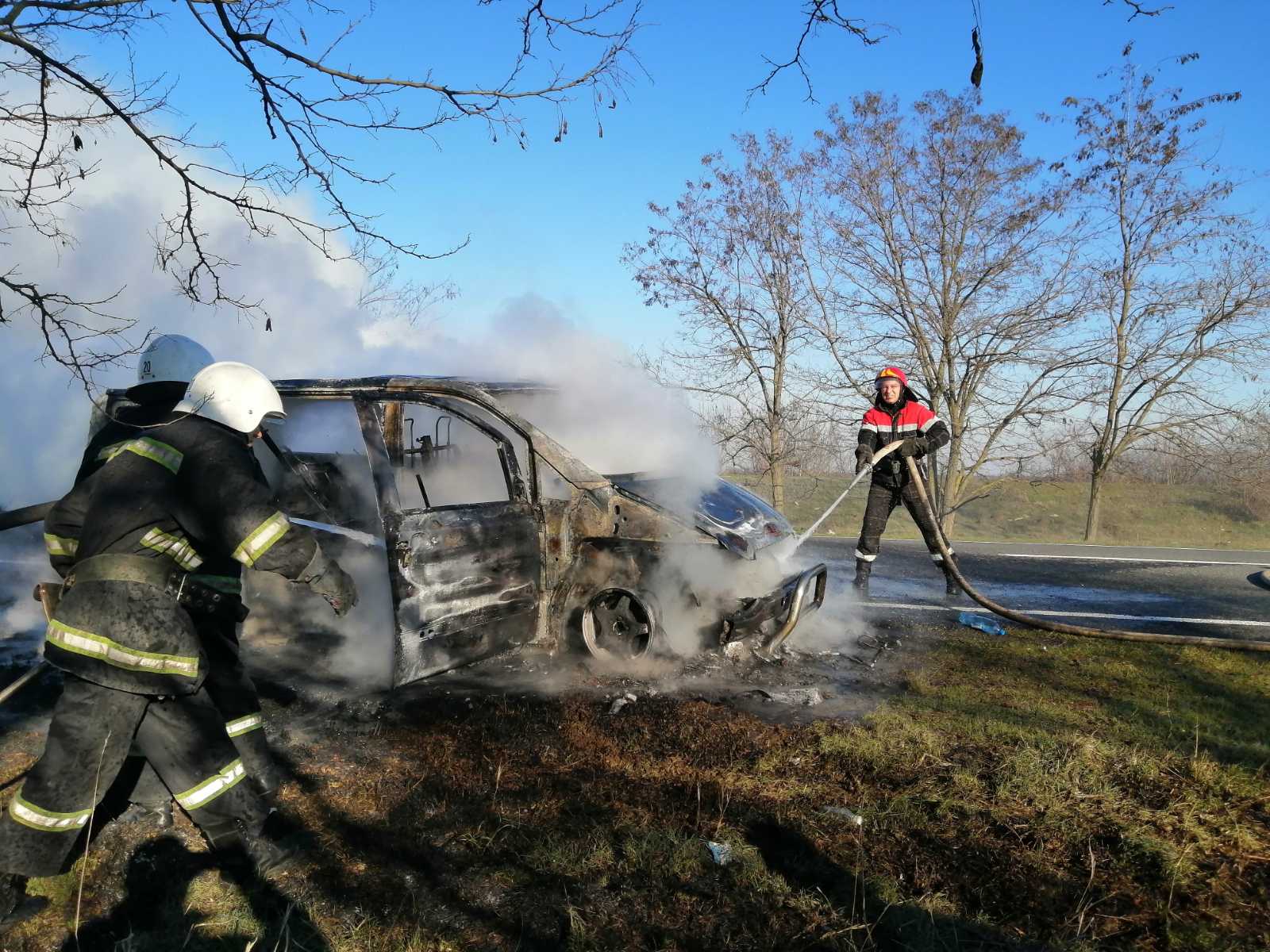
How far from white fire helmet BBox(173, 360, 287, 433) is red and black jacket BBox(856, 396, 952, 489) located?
503 cm

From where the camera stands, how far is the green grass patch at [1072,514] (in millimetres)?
21359

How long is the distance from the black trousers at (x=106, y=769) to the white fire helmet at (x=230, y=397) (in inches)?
42.0

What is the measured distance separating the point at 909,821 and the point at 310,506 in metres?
4.52

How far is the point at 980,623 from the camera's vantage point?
244 inches

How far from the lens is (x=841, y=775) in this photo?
135 inches

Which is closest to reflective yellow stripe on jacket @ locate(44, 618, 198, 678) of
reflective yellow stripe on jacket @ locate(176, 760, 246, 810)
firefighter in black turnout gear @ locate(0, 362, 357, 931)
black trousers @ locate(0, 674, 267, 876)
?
firefighter in black turnout gear @ locate(0, 362, 357, 931)

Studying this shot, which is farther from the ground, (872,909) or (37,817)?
(37,817)

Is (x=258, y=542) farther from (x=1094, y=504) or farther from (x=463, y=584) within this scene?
(x=1094, y=504)

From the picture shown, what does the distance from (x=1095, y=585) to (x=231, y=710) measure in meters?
8.43

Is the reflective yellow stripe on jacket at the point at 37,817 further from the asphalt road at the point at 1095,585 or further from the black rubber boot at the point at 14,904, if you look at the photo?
the asphalt road at the point at 1095,585

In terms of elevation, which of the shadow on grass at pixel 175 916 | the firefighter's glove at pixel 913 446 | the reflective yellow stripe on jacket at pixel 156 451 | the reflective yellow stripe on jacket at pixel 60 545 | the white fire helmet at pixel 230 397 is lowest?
the shadow on grass at pixel 175 916

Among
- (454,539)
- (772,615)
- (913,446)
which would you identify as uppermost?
(913,446)

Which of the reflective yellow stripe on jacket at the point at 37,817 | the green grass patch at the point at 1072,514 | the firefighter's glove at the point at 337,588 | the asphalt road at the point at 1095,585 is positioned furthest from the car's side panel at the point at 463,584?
the green grass patch at the point at 1072,514

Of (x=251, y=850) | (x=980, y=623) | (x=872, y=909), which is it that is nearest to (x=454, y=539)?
(x=251, y=850)
